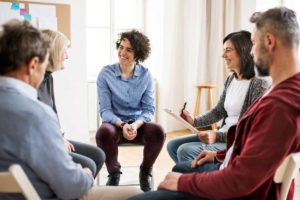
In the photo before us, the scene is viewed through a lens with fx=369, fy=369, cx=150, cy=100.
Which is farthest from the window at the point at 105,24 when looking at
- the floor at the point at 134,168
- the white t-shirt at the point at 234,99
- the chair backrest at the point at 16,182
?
the chair backrest at the point at 16,182

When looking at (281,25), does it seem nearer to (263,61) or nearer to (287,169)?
(263,61)

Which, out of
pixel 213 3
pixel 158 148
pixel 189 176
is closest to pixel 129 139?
pixel 158 148

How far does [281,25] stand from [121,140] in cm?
153

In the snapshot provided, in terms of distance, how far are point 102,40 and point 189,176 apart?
11.2ft

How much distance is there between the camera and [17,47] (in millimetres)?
1104

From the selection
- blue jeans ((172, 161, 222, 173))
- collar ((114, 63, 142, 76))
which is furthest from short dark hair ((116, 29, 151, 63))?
blue jeans ((172, 161, 222, 173))

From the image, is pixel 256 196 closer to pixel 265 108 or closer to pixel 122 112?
pixel 265 108

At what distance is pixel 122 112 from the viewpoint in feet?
8.61

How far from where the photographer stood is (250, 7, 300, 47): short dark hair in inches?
46.1

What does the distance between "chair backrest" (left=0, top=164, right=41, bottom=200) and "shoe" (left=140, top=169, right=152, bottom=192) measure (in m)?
1.59

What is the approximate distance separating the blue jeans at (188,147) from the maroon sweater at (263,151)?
2.83 ft

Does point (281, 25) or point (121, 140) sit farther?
point (121, 140)

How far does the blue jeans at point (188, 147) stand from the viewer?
6.70ft

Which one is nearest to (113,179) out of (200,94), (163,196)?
(163,196)
